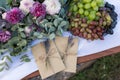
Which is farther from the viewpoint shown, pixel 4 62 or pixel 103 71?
pixel 103 71

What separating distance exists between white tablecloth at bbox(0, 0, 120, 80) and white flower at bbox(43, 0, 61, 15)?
0.46ft

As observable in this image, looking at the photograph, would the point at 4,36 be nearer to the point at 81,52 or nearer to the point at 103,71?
the point at 81,52

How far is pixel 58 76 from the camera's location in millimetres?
1672

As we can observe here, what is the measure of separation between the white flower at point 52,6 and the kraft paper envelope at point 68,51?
138 mm

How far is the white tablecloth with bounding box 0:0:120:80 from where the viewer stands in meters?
1.54

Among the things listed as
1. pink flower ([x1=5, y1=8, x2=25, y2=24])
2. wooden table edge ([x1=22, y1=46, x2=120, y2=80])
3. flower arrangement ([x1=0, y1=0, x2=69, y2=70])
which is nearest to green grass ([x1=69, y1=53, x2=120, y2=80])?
wooden table edge ([x1=22, y1=46, x2=120, y2=80])

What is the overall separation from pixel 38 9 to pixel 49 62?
0.83 ft

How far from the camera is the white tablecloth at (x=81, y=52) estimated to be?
5.06 feet

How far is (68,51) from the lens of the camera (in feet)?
5.10

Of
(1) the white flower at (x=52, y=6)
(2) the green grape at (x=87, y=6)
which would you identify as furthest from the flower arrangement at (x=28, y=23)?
(2) the green grape at (x=87, y=6)

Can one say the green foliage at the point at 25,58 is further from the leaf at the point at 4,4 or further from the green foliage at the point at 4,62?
the leaf at the point at 4,4

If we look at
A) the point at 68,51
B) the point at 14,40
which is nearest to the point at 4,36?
the point at 14,40

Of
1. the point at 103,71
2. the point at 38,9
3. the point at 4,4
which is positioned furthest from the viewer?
the point at 103,71

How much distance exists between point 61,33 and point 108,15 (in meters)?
0.23
